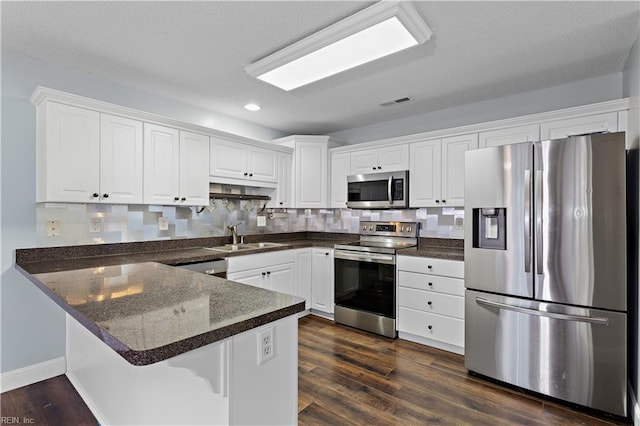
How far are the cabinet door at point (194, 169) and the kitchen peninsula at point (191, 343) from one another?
1.52 meters

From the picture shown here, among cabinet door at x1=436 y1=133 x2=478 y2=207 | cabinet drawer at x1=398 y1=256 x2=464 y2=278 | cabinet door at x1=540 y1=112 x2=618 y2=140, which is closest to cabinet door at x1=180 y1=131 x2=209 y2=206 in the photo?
cabinet drawer at x1=398 y1=256 x2=464 y2=278

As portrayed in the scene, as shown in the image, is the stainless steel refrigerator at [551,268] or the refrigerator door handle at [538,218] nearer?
the stainless steel refrigerator at [551,268]

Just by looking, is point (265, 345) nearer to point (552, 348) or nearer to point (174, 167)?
point (552, 348)

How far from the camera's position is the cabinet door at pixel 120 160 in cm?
259

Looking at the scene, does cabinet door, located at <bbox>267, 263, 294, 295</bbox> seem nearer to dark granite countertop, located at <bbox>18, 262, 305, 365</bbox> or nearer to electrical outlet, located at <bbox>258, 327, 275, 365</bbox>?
dark granite countertop, located at <bbox>18, 262, 305, 365</bbox>

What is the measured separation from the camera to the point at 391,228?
391 centimetres

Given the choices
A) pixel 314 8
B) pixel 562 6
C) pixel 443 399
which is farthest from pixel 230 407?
pixel 562 6

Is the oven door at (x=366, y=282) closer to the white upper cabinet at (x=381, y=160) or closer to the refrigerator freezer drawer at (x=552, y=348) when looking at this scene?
the refrigerator freezer drawer at (x=552, y=348)

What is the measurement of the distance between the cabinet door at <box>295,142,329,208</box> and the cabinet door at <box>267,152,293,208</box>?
0.10 meters

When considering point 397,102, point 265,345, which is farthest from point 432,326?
point 265,345

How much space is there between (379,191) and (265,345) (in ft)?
9.31

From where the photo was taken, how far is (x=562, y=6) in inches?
72.4

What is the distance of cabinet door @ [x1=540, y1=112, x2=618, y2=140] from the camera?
252 cm

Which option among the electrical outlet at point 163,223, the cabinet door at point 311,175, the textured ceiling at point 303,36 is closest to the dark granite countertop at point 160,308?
the electrical outlet at point 163,223
